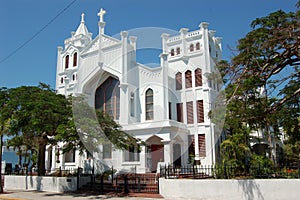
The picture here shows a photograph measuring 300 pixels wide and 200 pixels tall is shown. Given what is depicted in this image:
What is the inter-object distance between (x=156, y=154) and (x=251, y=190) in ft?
34.9

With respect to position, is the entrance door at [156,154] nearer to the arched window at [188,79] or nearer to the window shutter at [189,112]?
the window shutter at [189,112]

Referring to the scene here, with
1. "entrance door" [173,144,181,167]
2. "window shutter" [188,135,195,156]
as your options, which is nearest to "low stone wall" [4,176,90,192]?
"entrance door" [173,144,181,167]

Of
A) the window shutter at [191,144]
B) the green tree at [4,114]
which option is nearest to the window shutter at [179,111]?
the window shutter at [191,144]

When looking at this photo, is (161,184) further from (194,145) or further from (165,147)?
(194,145)

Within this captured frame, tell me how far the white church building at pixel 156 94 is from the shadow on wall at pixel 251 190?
26.8ft

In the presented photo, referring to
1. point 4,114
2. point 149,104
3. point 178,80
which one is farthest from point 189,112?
point 4,114

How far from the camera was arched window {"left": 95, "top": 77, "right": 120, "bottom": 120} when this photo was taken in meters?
23.8

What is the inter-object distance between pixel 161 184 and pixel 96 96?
566 inches

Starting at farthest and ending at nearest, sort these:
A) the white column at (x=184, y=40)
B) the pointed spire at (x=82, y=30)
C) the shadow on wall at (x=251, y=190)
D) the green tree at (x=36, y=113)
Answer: the pointed spire at (x=82, y=30) → the white column at (x=184, y=40) → the green tree at (x=36, y=113) → the shadow on wall at (x=251, y=190)

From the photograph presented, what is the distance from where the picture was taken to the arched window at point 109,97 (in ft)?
78.1

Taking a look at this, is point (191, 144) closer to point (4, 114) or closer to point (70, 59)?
point (4, 114)

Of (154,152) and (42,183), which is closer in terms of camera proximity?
(42,183)

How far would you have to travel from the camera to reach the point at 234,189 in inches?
421

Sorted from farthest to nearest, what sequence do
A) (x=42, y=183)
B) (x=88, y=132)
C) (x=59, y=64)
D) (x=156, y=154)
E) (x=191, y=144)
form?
1. (x=59, y=64)
2. (x=191, y=144)
3. (x=156, y=154)
4. (x=42, y=183)
5. (x=88, y=132)
